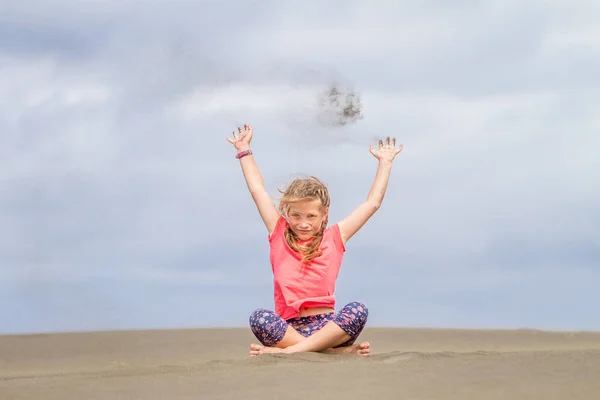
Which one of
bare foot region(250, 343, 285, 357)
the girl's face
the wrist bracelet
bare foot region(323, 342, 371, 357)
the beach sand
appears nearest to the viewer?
the beach sand

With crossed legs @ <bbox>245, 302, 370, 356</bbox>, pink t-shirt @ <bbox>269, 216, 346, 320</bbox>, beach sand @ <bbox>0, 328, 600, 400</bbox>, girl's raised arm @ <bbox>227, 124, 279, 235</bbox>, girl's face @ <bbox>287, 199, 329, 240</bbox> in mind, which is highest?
girl's raised arm @ <bbox>227, 124, 279, 235</bbox>

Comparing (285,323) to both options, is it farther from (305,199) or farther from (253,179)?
(253,179)

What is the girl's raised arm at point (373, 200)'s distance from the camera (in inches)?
249

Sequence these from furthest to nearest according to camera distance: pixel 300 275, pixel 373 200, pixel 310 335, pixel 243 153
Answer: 1. pixel 243 153
2. pixel 373 200
3. pixel 300 275
4. pixel 310 335

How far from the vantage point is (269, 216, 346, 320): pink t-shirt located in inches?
237

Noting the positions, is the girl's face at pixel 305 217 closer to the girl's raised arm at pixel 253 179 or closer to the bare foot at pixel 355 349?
the girl's raised arm at pixel 253 179

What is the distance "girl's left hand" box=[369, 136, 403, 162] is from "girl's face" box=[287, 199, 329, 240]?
0.73 meters

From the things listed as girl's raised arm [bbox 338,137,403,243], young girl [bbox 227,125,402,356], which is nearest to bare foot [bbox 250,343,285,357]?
young girl [bbox 227,125,402,356]

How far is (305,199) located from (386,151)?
0.91m

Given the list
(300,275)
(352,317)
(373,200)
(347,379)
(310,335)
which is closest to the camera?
(347,379)

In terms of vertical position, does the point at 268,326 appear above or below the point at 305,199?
below

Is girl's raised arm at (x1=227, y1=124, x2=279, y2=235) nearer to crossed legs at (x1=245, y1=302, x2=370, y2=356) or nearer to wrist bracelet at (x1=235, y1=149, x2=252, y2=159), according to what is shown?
wrist bracelet at (x1=235, y1=149, x2=252, y2=159)

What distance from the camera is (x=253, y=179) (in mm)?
6477

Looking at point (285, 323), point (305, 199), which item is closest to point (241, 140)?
point (305, 199)
